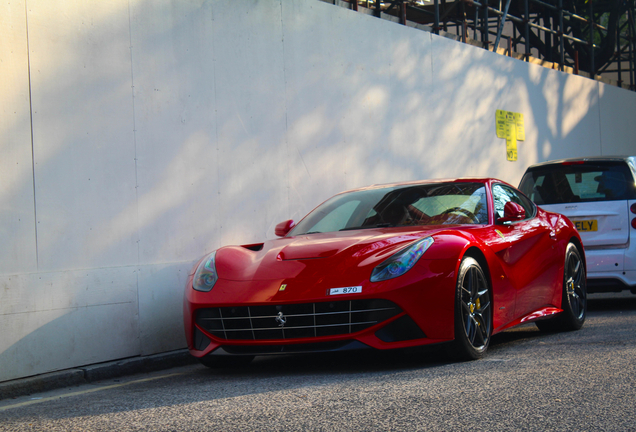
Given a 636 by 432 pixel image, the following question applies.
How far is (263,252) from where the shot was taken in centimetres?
545

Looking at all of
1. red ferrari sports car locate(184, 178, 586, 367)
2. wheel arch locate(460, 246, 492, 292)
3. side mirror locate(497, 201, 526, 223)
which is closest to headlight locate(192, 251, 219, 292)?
red ferrari sports car locate(184, 178, 586, 367)

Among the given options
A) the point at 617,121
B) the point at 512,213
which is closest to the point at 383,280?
the point at 512,213

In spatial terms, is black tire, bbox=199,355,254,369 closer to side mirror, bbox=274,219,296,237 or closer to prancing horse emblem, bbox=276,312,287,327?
prancing horse emblem, bbox=276,312,287,327

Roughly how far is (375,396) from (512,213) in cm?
246

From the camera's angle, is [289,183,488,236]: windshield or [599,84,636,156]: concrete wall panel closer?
[289,183,488,236]: windshield

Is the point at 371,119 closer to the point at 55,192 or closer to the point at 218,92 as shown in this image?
the point at 218,92

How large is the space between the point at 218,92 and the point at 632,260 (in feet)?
15.3

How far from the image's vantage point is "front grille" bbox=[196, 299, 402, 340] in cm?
467

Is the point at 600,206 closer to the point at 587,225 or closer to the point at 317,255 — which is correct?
the point at 587,225

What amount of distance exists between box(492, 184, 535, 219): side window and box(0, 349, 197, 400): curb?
9.43 feet

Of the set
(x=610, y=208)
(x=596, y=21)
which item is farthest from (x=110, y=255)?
(x=596, y=21)

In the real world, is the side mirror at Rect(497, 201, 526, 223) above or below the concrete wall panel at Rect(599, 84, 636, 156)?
below

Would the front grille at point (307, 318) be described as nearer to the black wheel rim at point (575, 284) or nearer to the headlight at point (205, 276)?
the headlight at point (205, 276)

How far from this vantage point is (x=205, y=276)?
5320 millimetres
